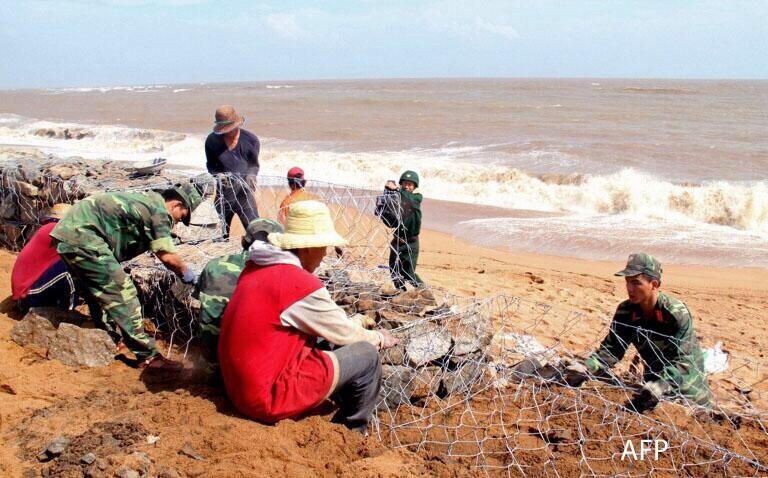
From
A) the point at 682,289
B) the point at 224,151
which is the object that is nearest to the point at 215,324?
the point at 224,151

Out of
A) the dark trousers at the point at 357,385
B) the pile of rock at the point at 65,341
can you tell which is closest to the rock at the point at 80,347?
the pile of rock at the point at 65,341

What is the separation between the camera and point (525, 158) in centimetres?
1714

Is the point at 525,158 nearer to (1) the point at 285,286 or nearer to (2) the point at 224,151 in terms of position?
(2) the point at 224,151

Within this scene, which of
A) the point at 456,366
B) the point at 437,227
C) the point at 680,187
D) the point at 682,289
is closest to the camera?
the point at 456,366

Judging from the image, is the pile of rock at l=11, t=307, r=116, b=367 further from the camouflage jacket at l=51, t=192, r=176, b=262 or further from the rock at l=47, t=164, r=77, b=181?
the rock at l=47, t=164, r=77, b=181

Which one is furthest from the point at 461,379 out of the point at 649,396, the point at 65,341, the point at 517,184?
the point at 517,184

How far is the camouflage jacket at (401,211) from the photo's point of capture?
5938 mm

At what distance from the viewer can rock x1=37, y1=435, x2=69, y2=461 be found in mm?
2707

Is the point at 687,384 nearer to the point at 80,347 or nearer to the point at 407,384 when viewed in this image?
the point at 407,384

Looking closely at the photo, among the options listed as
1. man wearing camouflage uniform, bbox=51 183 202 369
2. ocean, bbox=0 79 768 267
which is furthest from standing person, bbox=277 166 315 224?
ocean, bbox=0 79 768 267

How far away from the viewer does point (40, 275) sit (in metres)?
4.44

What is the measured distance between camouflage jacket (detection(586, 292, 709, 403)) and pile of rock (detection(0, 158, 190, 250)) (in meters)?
4.50

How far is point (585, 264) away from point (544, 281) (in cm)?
133

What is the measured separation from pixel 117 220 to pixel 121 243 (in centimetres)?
18
